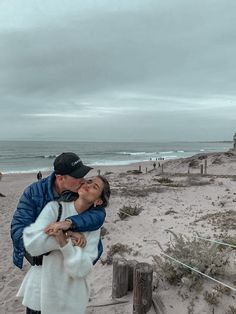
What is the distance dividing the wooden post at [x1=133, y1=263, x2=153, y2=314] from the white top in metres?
1.68

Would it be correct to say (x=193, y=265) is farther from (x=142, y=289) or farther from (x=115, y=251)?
(x=115, y=251)

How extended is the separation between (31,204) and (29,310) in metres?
0.84

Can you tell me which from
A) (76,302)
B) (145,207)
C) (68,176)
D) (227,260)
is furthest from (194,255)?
(145,207)

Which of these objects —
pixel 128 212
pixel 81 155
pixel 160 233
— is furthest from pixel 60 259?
pixel 81 155

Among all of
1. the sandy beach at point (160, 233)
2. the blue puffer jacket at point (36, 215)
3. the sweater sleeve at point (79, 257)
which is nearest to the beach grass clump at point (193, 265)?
the sandy beach at point (160, 233)

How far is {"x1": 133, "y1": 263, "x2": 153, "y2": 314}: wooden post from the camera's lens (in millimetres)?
4148

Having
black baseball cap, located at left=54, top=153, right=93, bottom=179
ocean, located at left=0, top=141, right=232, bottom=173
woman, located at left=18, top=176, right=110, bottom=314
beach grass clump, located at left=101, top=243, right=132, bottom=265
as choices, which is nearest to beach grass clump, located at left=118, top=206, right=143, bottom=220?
beach grass clump, located at left=101, top=243, right=132, bottom=265

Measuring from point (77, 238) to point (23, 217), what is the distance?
0.40 meters

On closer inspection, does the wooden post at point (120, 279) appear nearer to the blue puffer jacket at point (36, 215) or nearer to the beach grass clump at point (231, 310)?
the beach grass clump at point (231, 310)

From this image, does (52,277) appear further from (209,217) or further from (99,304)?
(209,217)

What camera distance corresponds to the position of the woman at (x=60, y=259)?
2.24 m

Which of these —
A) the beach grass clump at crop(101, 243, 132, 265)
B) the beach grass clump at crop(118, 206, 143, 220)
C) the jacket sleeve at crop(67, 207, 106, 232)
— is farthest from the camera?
the beach grass clump at crop(118, 206, 143, 220)

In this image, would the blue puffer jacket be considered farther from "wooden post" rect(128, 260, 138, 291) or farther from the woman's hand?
"wooden post" rect(128, 260, 138, 291)

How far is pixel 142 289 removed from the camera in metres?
4.18
